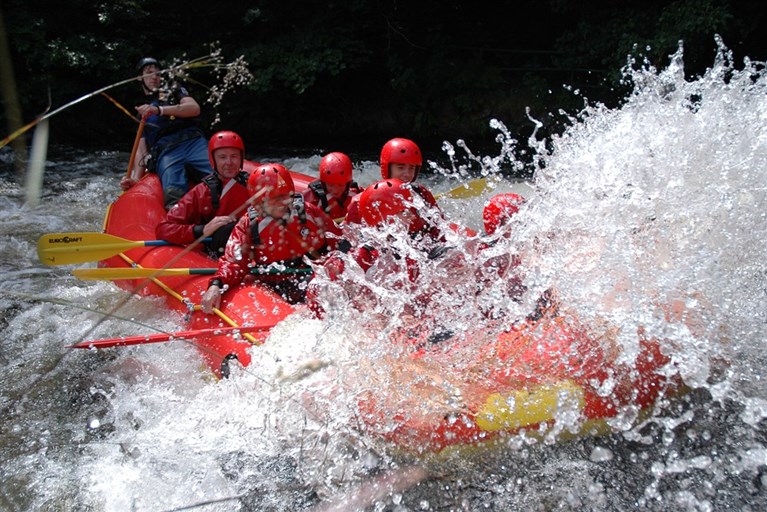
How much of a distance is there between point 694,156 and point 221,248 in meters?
3.04

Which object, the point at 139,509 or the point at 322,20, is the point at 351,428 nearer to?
the point at 139,509

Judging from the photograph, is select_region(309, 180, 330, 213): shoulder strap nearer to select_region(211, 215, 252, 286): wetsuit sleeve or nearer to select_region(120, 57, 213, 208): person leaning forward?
select_region(211, 215, 252, 286): wetsuit sleeve

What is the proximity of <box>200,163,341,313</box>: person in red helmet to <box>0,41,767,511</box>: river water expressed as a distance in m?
0.62

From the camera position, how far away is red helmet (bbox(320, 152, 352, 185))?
14.6ft

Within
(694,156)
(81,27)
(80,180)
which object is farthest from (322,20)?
(694,156)

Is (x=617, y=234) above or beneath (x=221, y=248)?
above

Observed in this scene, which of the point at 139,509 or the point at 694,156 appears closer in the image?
the point at 139,509

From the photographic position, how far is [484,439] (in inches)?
105

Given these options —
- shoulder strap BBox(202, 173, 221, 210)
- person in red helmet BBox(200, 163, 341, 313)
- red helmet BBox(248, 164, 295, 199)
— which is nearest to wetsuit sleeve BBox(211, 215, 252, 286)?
person in red helmet BBox(200, 163, 341, 313)

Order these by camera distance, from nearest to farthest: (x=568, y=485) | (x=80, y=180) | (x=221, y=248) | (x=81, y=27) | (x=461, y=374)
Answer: (x=568, y=485), (x=461, y=374), (x=221, y=248), (x=80, y=180), (x=81, y=27)

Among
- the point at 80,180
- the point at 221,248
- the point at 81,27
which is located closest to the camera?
the point at 221,248

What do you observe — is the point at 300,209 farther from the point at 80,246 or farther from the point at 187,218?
the point at 80,246

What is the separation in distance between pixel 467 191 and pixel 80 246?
308cm

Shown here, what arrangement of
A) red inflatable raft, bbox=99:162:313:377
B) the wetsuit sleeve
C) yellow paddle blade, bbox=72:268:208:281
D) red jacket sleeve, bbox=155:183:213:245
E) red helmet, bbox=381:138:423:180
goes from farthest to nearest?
red jacket sleeve, bbox=155:183:213:245 < red helmet, bbox=381:138:423:180 < yellow paddle blade, bbox=72:268:208:281 < the wetsuit sleeve < red inflatable raft, bbox=99:162:313:377
